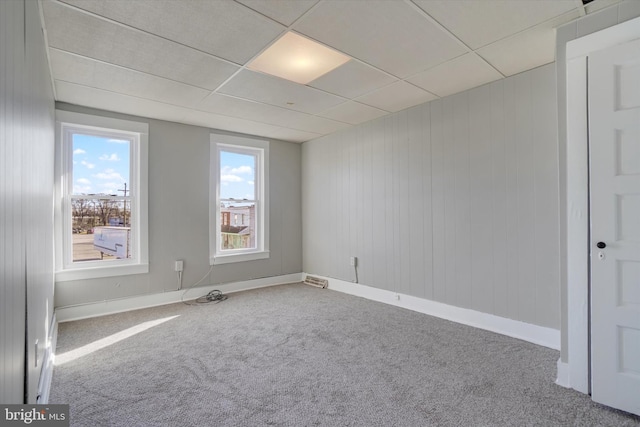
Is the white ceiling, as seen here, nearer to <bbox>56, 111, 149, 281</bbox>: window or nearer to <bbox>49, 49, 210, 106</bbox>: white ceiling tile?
<bbox>49, 49, 210, 106</bbox>: white ceiling tile

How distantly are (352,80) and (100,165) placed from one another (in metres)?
3.23

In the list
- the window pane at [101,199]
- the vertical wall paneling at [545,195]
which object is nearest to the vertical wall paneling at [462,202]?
the vertical wall paneling at [545,195]

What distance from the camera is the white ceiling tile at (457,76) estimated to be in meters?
2.72

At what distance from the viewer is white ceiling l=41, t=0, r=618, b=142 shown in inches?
78.2

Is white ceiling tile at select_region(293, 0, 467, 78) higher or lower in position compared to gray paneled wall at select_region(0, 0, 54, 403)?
higher

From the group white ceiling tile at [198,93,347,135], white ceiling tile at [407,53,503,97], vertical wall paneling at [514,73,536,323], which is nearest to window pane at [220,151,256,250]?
white ceiling tile at [198,93,347,135]

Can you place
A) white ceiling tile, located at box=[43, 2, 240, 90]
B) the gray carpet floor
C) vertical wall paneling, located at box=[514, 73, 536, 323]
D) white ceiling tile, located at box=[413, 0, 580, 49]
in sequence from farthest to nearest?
vertical wall paneling, located at box=[514, 73, 536, 323] → white ceiling tile, located at box=[43, 2, 240, 90] → white ceiling tile, located at box=[413, 0, 580, 49] → the gray carpet floor

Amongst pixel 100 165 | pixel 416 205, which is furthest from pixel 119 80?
pixel 416 205

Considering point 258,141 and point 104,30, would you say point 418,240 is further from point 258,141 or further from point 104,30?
point 104,30

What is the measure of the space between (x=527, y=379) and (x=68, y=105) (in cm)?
520

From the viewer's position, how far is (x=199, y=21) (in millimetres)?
2078

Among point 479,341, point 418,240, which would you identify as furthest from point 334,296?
point 479,341

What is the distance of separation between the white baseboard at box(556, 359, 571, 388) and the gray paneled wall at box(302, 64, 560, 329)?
689 millimetres

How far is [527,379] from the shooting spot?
2205mm
